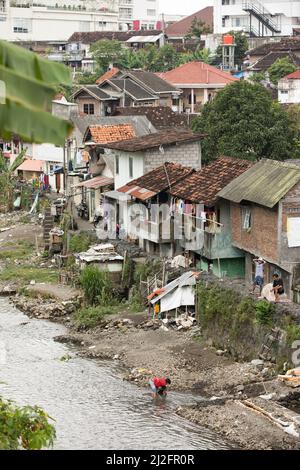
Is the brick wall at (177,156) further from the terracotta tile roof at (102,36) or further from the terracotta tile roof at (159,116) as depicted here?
the terracotta tile roof at (102,36)

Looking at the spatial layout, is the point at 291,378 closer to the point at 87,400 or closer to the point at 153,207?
the point at 87,400

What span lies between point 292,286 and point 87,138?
19900 millimetres

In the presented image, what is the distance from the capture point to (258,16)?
301 ft

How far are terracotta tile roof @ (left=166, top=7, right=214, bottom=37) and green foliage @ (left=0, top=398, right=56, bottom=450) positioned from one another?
308 ft

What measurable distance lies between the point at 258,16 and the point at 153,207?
63.5 meters

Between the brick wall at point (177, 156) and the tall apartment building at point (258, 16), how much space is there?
57912 millimetres

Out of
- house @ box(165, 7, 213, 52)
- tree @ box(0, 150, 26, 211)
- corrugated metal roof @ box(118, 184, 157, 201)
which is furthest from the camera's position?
house @ box(165, 7, 213, 52)

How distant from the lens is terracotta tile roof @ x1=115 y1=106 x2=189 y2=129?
163 ft

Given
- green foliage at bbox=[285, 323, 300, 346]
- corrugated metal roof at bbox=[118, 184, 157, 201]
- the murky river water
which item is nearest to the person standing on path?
green foliage at bbox=[285, 323, 300, 346]

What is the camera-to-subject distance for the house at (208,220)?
28.4 metres

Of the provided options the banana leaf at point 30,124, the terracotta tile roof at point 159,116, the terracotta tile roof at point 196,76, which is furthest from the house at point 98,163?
the banana leaf at point 30,124

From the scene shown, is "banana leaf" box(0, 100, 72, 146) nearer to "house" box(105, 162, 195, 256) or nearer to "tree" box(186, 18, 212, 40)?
"house" box(105, 162, 195, 256)

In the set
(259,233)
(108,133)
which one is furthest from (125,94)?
(259,233)
